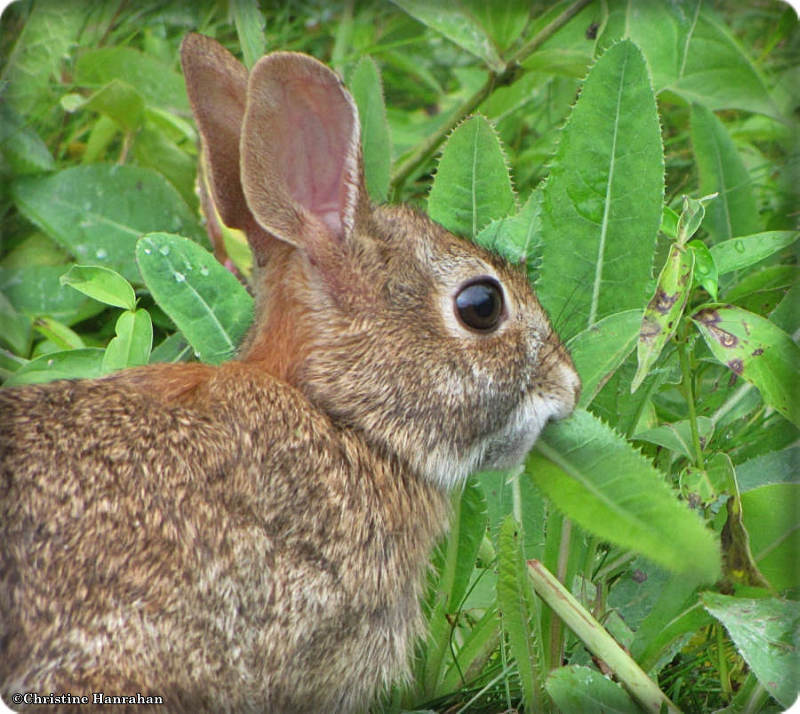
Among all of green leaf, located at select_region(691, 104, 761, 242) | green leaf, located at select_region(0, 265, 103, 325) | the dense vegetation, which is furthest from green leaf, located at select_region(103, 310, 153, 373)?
green leaf, located at select_region(691, 104, 761, 242)

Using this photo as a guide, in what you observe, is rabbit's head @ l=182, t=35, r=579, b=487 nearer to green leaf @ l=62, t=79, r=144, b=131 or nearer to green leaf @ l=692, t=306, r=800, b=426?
green leaf @ l=692, t=306, r=800, b=426

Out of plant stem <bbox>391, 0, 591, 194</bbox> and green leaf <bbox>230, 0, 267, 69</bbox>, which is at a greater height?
green leaf <bbox>230, 0, 267, 69</bbox>

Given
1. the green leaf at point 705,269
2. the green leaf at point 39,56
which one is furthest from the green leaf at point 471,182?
the green leaf at point 39,56

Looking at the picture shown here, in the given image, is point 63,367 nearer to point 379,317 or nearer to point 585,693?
point 379,317

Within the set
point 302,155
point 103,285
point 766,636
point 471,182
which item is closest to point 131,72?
point 103,285

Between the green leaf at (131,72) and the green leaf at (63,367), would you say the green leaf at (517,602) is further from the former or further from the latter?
the green leaf at (131,72)
